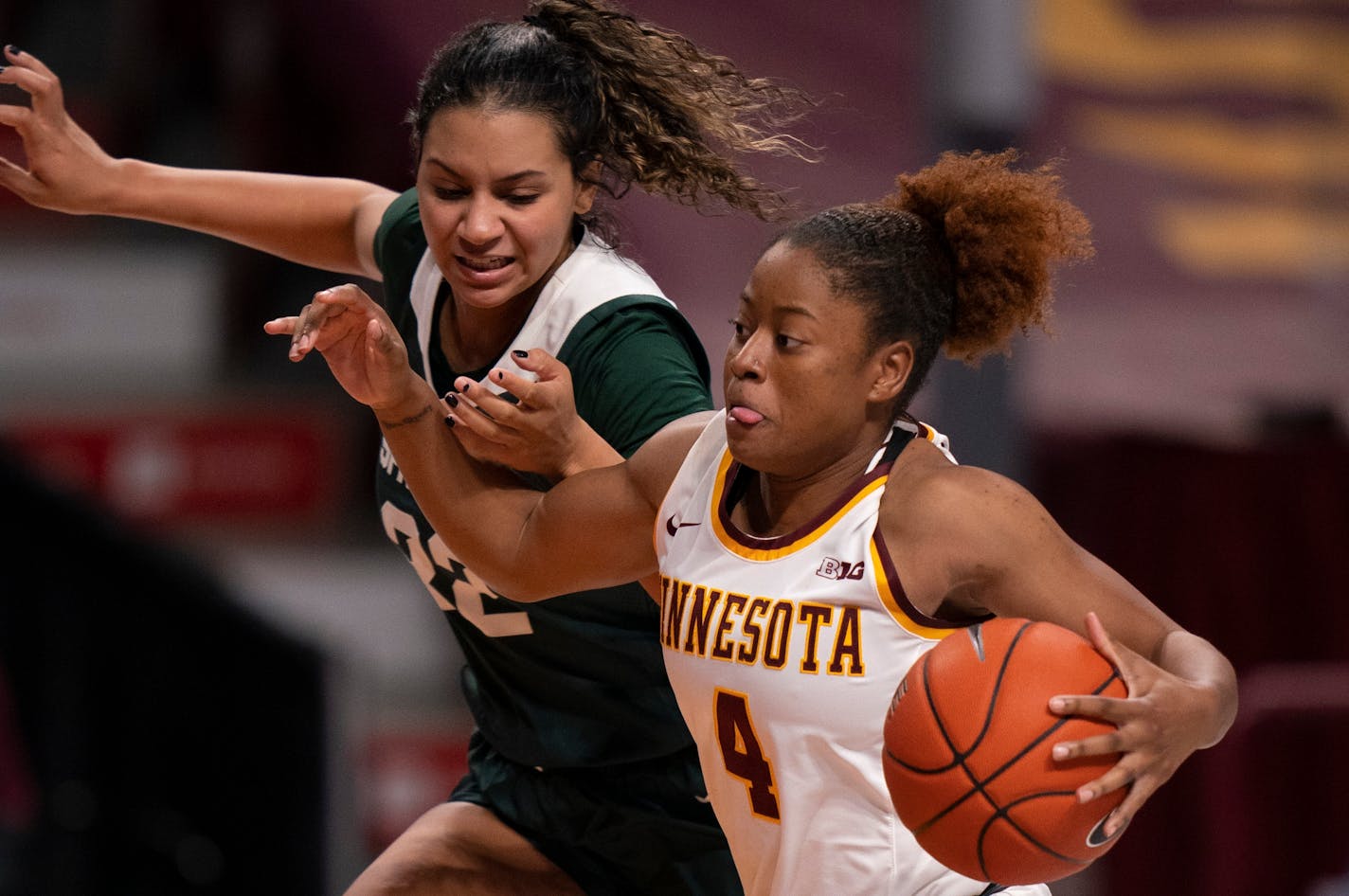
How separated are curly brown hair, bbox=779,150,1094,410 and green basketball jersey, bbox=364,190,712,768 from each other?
1.41 ft

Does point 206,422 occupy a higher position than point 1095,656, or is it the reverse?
point 1095,656

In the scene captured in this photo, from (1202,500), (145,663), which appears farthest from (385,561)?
(1202,500)

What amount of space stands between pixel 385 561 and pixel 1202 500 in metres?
3.15

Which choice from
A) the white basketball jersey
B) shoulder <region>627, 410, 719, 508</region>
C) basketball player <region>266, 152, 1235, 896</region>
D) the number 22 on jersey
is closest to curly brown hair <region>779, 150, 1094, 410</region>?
basketball player <region>266, 152, 1235, 896</region>

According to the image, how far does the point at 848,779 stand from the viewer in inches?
95.6

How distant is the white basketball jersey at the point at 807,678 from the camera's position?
2.38m

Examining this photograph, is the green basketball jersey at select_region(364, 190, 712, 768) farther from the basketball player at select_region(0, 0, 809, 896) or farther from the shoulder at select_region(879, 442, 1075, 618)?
the shoulder at select_region(879, 442, 1075, 618)

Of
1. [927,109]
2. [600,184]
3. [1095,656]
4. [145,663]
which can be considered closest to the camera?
[1095,656]

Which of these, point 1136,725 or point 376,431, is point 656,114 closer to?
point 1136,725

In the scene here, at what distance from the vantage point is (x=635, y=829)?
10.2ft

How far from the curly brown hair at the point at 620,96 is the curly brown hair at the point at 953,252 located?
A: 471mm

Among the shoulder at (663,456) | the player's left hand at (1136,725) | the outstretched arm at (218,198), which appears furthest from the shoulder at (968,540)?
the outstretched arm at (218,198)

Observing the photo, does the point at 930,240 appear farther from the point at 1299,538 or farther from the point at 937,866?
the point at 1299,538

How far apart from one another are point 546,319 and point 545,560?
0.39 m
